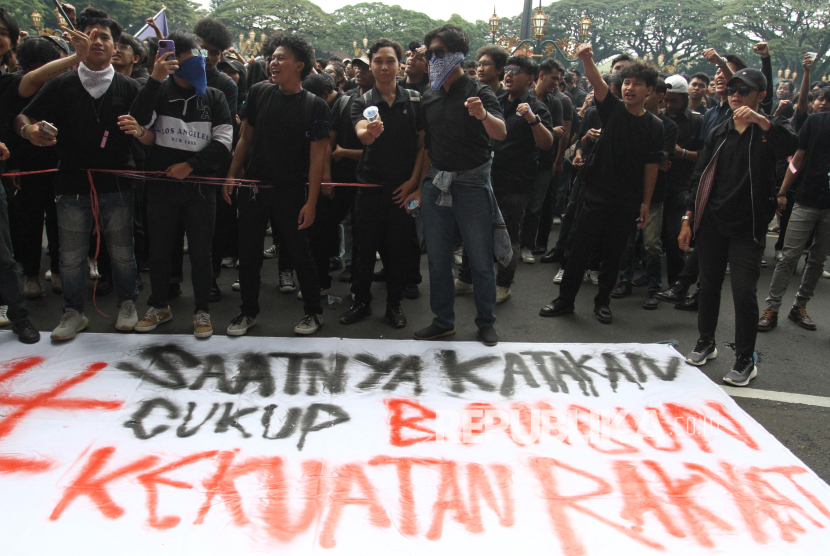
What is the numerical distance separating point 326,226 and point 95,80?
2006 millimetres

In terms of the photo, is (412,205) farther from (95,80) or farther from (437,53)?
(95,80)

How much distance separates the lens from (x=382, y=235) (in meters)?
4.57

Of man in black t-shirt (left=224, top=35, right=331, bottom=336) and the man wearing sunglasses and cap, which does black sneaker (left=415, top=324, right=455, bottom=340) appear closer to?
man in black t-shirt (left=224, top=35, right=331, bottom=336)

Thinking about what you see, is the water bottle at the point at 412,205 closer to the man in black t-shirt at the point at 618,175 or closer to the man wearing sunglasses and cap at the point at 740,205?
the man in black t-shirt at the point at 618,175

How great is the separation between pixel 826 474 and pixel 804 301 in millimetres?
2474

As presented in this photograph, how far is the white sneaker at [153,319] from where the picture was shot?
425 cm

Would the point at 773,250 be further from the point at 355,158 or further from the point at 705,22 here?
the point at 705,22

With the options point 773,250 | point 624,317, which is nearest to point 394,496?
point 624,317

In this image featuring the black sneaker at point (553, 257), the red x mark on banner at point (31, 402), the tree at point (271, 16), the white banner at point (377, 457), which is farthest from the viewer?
the tree at point (271, 16)

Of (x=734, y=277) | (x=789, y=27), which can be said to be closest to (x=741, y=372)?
(x=734, y=277)

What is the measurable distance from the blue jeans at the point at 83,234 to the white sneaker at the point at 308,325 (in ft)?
4.09

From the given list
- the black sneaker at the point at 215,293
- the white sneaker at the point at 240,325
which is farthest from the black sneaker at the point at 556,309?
the black sneaker at the point at 215,293

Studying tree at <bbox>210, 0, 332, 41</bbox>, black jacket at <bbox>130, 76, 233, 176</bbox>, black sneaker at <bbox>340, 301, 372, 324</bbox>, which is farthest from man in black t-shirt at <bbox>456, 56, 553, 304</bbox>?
tree at <bbox>210, 0, 332, 41</bbox>

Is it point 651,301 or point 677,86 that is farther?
point 677,86
